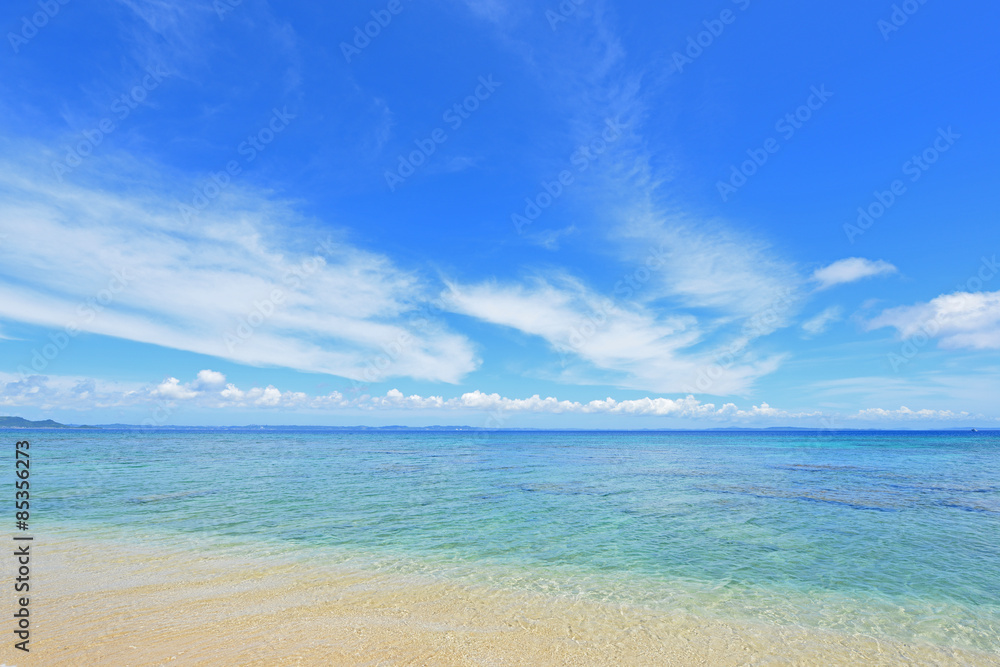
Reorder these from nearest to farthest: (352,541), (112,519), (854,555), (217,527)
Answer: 1. (854,555)
2. (352,541)
3. (217,527)
4. (112,519)

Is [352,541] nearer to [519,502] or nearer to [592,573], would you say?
[592,573]

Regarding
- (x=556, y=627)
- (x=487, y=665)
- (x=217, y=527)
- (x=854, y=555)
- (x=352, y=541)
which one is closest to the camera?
(x=487, y=665)

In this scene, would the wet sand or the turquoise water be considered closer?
the wet sand

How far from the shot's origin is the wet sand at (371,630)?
8055mm

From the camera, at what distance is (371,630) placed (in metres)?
8.99

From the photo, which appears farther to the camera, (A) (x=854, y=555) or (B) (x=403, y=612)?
(A) (x=854, y=555)

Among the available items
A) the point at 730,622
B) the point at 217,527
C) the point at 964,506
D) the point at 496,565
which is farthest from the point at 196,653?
the point at 964,506

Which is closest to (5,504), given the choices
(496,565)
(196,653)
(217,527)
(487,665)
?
(217,527)

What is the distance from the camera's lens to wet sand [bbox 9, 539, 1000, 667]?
26.4 ft

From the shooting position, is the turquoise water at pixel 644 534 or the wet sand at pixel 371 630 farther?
the turquoise water at pixel 644 534

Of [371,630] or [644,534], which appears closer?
[371,630]

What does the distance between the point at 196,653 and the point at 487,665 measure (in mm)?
4752

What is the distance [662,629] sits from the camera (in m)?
9.35

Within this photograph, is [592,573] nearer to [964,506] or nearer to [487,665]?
[487,665]
